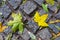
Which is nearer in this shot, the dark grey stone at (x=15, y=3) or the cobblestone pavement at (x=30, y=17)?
the cobblestone pavement at (x=30, y=17)

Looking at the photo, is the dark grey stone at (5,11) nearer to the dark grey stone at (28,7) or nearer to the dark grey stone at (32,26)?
the dark grey stone at (28,7)

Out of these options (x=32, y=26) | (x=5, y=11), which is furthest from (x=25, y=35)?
(x=5, y=11)

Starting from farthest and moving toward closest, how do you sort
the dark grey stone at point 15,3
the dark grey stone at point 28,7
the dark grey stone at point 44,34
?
the dark grey stone at point 15,3 < the dark grey stone at point 28,7 < the dark grey stone at point 44,34

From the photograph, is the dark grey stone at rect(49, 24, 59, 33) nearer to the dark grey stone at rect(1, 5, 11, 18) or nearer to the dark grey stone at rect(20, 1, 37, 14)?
the dark grey stone at rect(20, 1, 37, 14)

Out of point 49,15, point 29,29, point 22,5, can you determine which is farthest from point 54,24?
point 22,5

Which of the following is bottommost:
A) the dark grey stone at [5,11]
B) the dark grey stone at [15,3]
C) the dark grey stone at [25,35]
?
the dark grey stone at [25,35]

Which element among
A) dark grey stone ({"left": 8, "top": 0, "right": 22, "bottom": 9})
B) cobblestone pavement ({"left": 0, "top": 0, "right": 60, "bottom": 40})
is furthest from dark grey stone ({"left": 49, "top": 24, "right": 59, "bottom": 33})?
dark grey stone ({"left": 8, "top": 0, "right": 22, "bottom": 9})

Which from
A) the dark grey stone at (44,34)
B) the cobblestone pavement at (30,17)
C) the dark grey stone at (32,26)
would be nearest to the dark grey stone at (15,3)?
the cobblestone pavement at (30,17)

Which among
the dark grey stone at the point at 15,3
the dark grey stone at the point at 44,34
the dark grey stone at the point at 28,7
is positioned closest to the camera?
the dark grey stone at the point at 44,34
